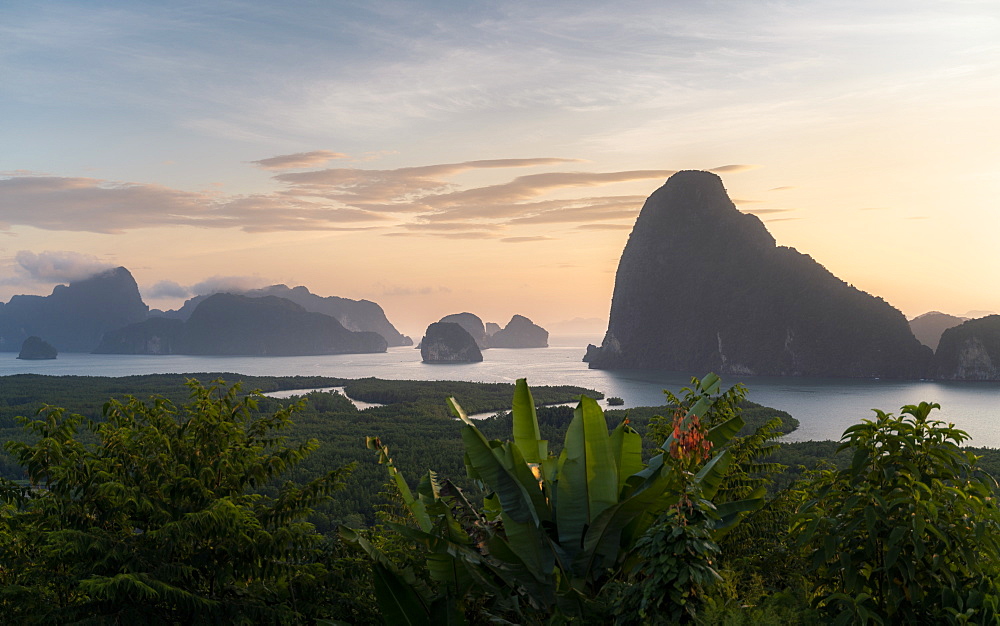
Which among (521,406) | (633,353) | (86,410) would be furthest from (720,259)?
(521,406)

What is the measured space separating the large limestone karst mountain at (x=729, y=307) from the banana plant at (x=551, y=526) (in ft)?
444

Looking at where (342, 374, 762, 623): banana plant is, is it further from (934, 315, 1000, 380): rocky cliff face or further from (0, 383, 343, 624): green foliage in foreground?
(934, 315, 1000, 380): rocky cliff face

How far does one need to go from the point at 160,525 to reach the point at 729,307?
146818 mm

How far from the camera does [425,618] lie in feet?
18.6

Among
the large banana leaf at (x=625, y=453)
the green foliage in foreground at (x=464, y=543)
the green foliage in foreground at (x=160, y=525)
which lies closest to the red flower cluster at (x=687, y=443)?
the green foliage in foreground at (x=464, y=543)

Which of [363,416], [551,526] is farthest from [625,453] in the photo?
[363,416]

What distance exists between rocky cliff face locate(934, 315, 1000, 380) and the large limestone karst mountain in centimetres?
418

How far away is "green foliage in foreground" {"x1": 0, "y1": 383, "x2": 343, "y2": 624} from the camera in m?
6.32

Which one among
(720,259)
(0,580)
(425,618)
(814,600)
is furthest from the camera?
(720,259)

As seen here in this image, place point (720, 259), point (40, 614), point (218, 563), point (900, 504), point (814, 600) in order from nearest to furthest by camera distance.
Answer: point (900, 504) → point (814, 600) → point (40, 614) → point (218, 563) → point (720, 259)

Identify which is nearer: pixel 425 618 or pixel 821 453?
pixel 425 618

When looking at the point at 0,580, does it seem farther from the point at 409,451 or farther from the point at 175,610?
the point at 409,451

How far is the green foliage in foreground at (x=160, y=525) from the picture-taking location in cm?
632

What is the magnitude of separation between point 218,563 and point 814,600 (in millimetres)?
5468
